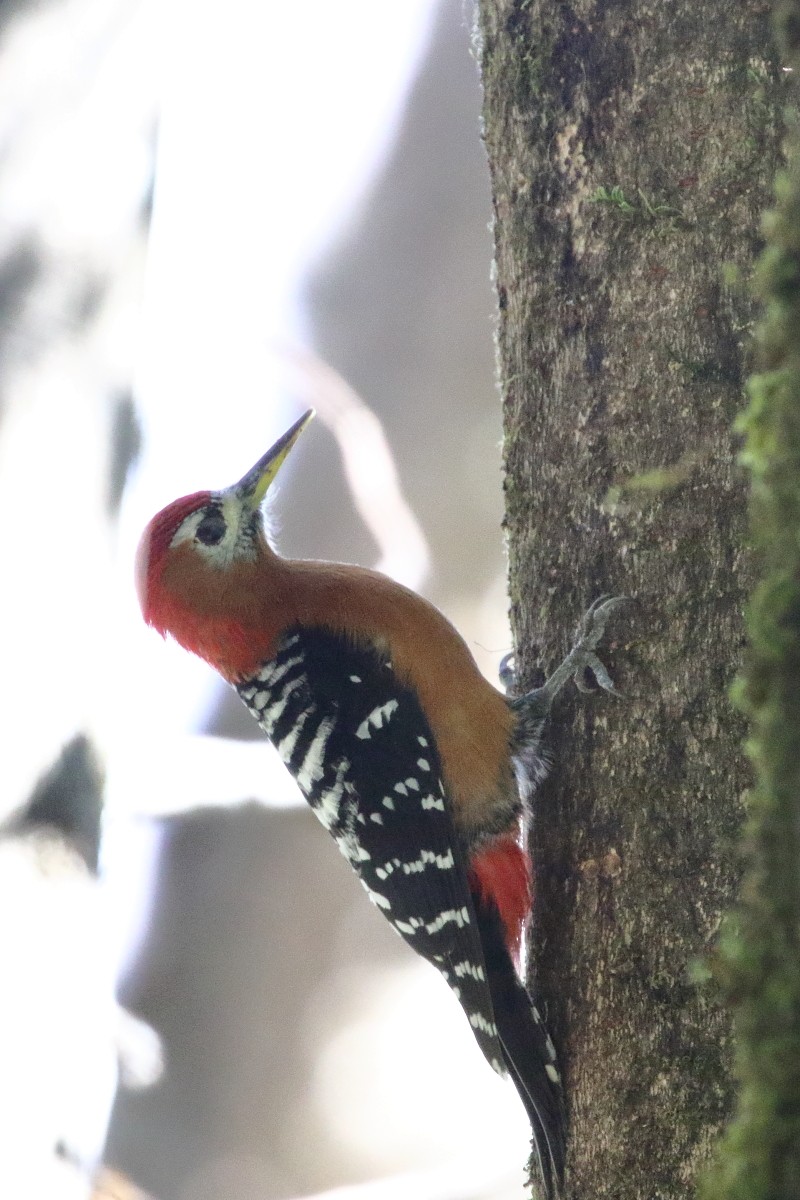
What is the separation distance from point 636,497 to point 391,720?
2.65ft

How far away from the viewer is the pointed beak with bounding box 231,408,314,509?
292 cm

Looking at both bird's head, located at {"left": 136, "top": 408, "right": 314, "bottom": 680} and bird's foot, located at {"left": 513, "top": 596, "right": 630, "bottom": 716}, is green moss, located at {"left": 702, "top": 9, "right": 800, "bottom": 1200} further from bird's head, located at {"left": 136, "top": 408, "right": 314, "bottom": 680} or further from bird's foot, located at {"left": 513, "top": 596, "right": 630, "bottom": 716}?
bird's head, located at {"left": 136, "top": 408, "right": 314, "bottom": 680}

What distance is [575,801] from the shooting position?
2025mm

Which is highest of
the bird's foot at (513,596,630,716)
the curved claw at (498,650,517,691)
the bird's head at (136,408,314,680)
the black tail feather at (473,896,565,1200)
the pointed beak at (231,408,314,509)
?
the pointed beak at (231,408,314,509)

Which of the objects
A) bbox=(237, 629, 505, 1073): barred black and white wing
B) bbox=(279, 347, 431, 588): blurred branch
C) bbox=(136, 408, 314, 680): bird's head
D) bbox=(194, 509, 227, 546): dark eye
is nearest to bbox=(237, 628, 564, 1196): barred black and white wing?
bbox=(237, 629, 505, 1073): barred black and white wing

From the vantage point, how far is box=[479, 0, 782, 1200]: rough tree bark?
1.79 metres

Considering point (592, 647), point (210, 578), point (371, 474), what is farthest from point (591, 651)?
point (371, 474)

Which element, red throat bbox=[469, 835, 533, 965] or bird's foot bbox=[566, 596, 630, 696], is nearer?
bird's foot bbox=[566, 596, 630, 696]

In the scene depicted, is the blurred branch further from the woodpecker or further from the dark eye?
the dark eye

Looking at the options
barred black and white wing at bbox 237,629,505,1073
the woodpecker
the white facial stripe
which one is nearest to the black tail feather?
the woodpecker

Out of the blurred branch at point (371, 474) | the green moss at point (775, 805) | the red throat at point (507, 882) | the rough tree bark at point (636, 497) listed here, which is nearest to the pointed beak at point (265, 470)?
the rough tree bark at point (636, 497)

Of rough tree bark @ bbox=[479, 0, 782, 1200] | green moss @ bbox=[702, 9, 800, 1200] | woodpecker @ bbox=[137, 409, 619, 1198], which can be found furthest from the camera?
woodpecker @ bbox=[137, 409, 619, 1198]

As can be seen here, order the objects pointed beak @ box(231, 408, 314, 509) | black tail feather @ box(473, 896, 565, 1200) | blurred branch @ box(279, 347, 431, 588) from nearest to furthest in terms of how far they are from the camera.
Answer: black tail feather @ box(473, 896, 565, 1200) < pointed beak @ box(231, 408, 314, 509) < blurred branch @ box(279, 347, 431, 588)

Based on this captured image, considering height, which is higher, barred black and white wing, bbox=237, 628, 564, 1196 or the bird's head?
the bird's head
